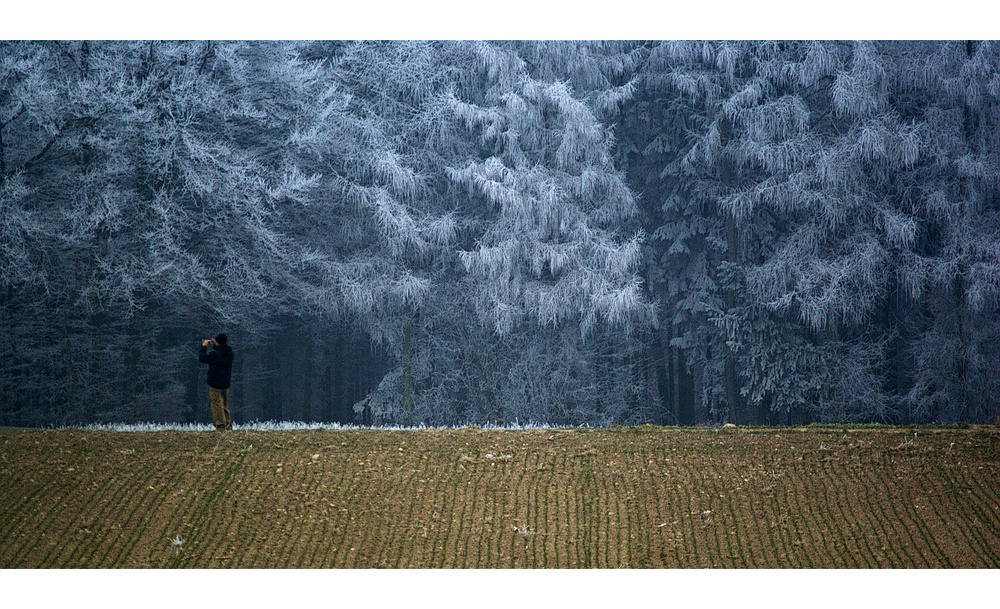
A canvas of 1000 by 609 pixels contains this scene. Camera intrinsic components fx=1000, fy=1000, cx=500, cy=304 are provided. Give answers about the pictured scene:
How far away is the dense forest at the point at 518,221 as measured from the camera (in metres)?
16.3

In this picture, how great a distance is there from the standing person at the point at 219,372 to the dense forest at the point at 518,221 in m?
4.68

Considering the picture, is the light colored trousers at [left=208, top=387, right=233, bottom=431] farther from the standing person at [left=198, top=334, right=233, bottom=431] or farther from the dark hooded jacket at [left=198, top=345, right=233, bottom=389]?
the dark hooded jacket at [left=198, top=345, right=233, bottom=389]

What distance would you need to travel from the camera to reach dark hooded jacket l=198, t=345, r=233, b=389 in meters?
11.2

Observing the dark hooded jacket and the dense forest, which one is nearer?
the dark hooded jacket

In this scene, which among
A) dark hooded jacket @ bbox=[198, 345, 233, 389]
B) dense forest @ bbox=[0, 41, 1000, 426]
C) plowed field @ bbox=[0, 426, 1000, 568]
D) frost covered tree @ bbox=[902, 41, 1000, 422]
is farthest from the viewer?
frost covered tree @ bbox=[902, 41, 1000, 422]

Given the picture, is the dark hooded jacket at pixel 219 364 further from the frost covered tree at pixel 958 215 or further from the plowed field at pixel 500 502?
the frost covered tree at pixel 958 215

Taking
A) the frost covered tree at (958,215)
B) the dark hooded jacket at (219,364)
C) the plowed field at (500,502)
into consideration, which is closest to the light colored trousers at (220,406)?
the dark hooded jacket at (219,364)

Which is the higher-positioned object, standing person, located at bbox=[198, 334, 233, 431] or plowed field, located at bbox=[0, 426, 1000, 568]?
standing person, located at bbox=[198, 334, 233, 431]

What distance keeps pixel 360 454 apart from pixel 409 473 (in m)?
0.72

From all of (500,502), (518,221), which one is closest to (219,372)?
(500,502)

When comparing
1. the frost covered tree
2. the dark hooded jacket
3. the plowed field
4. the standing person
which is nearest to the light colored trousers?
the standing person

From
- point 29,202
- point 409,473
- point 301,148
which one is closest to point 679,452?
point 409,473

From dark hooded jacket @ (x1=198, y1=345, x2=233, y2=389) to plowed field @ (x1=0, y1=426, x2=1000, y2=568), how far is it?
2.67ft

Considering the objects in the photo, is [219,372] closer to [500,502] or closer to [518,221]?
[500,502]
